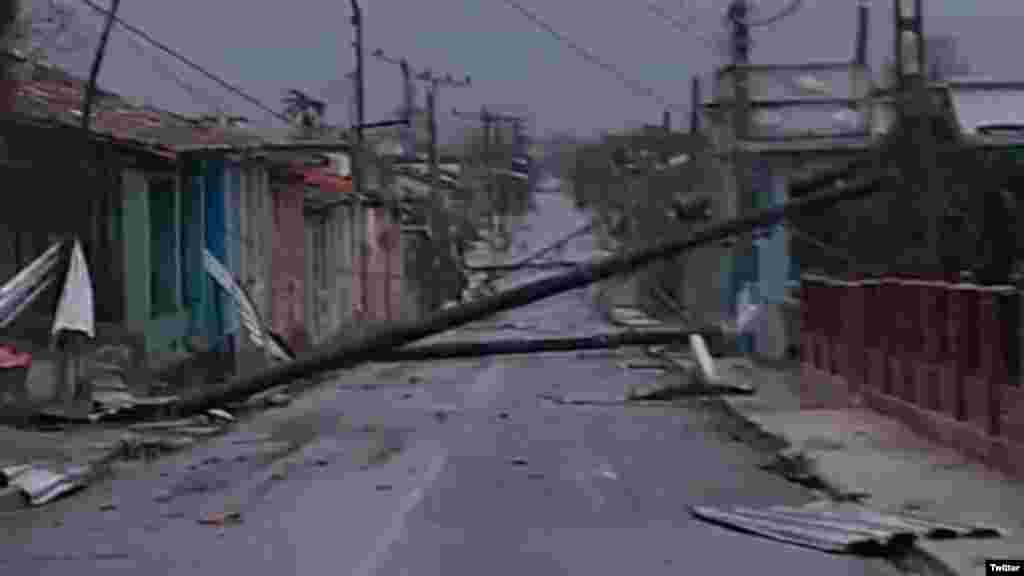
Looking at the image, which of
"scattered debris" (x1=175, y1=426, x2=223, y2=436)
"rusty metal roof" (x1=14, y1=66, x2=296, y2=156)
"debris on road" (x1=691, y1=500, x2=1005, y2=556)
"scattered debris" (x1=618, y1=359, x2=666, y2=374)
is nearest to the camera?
"debris on road" (x1=691, y1=500, x2=1005, y2=556)

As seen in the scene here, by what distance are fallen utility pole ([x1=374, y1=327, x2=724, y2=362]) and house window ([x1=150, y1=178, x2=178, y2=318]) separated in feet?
13.4

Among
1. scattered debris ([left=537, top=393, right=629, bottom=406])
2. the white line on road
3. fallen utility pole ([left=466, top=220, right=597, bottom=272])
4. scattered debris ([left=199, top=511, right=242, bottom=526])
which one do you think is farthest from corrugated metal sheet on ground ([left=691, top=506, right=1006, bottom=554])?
fallen utility pole ([left=466, top=220, right=597, bottom=272])

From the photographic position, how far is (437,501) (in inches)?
704

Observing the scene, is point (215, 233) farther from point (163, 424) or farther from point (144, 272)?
point (163, 424)

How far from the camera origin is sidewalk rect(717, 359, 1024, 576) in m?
13.7

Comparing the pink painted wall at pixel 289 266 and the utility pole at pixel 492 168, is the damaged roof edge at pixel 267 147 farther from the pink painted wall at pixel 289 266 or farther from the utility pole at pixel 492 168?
the utility pole at pixel 492 168

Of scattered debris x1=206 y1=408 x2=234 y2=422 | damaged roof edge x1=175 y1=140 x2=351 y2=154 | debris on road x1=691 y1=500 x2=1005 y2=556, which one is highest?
damaged roof edge x1=175 y1=140 x2=351 y2=154

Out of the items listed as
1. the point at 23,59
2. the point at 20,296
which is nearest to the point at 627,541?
the point at 20,296

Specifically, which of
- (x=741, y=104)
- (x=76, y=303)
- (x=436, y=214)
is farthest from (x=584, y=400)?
(x=436, y=214)

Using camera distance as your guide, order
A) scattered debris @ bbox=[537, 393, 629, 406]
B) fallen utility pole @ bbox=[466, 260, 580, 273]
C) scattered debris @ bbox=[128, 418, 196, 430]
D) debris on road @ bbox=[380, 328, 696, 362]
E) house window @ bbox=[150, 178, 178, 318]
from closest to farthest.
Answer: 1. scattered debris @ bbox=[128, 418, 196, 430]
2. scattered debris @ bbox=[537, 393, 629, 406]
3. house window @ bbox=[150, 178, 178, 318]
4. debris on road @ bbox=[380, 328, 696, 362]
5. fallen utility pole @ bbox=[466, 260, 580, 273]

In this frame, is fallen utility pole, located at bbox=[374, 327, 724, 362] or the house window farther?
fallen utility pole, located at bbox=[374, 327, 724, 362]

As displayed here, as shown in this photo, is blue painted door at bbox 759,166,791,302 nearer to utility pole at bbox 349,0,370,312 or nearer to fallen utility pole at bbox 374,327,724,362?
fallen utility pole at bbox 374,327,724,362

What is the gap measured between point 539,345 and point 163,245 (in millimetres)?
7135

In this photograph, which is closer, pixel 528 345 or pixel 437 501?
pixel 437 501
